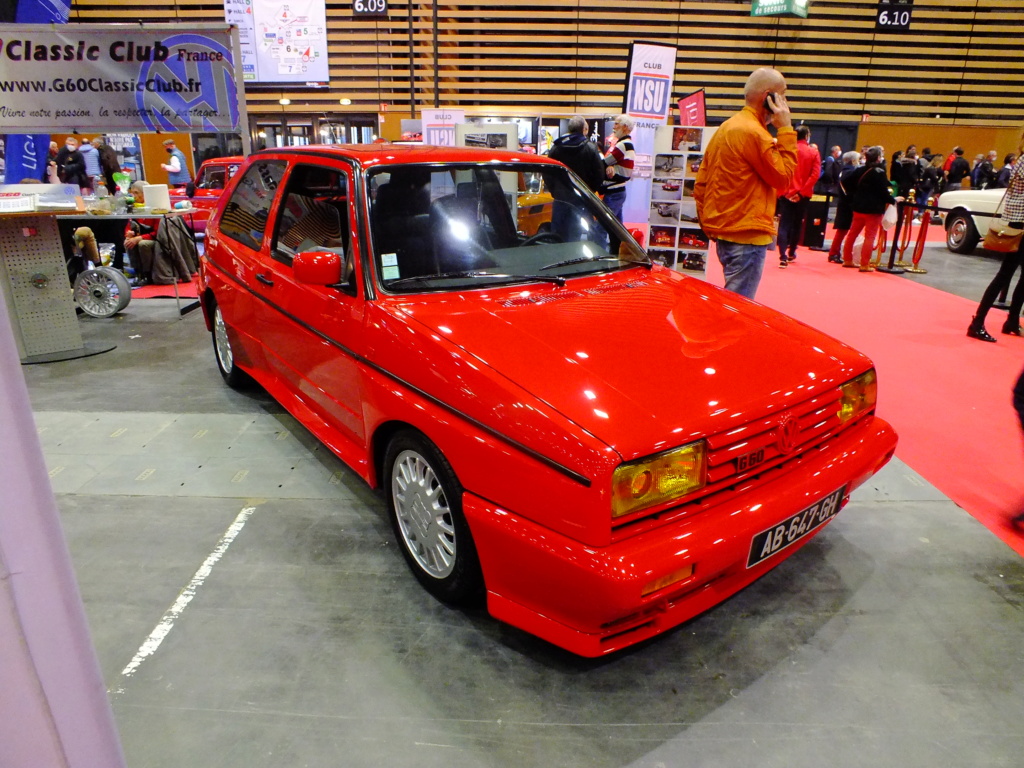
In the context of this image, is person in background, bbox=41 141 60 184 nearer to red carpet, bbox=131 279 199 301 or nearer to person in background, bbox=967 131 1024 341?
red carpet, bbox=131 279 199 301

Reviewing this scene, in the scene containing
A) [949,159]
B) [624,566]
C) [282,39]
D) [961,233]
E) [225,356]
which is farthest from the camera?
[949,159]

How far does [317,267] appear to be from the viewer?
2564mm

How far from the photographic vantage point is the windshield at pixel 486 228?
2.67 m

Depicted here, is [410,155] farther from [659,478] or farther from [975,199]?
[975,199]

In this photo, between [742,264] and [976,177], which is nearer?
[742,264]

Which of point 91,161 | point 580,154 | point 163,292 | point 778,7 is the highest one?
point 778,7

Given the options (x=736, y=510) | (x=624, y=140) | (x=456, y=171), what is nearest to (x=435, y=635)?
(x=736, y=510)

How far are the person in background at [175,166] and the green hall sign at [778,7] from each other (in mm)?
13393

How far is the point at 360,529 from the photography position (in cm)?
295

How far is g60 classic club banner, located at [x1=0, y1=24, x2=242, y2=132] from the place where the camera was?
5879 mm

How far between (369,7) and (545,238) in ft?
53.1

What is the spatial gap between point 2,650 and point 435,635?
1572 millimetres

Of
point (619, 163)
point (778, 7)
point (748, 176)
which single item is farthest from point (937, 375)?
point (778, 7)

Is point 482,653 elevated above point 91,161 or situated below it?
below
